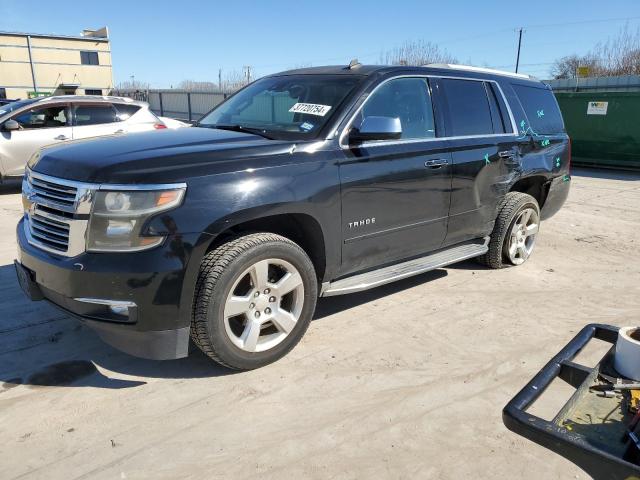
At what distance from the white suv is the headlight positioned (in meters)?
6.73

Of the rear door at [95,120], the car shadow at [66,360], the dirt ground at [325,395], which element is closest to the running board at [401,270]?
the dirt ground at [325,395]

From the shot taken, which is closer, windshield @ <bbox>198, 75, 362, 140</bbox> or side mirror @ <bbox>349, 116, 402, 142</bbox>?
side mirror @ <bbox>349, 116, 402, 142</bbox>

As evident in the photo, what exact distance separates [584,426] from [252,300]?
1903 mm

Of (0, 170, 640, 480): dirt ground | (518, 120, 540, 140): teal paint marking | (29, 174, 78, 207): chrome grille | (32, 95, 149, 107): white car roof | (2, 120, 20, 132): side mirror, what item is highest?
(32, 95, 149, 107): white car roof

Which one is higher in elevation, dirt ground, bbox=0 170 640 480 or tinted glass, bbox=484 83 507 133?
tinted glass, bbox=484 83 507 133

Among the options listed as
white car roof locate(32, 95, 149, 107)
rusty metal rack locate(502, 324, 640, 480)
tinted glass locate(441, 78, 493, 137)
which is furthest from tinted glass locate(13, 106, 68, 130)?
rusty metal rack locate(502, 324, 640, 480)

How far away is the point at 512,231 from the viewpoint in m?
5.41

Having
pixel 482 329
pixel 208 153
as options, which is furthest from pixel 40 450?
pixel 482 329

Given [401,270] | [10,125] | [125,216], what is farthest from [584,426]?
[10,125]

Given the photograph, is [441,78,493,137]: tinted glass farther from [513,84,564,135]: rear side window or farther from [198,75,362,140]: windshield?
[198,75,362,140]: windshield

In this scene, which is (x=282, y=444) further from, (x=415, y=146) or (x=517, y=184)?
(x=517, y=184)

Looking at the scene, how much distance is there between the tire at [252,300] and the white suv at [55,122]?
264 inches

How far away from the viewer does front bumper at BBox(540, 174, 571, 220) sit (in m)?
5.85

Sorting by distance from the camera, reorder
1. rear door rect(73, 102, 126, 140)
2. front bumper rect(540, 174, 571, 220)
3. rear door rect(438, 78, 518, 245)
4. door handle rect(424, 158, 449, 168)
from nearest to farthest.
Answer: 1. door handle rect(424, 158, 449, 168)
2. rear door rect(438, 78, 518, 245)
3. front bumper rect(540, 174, 571, 220)
4. rear door rect(73, 102, 126, 140)
